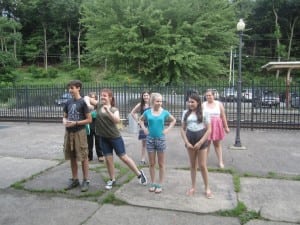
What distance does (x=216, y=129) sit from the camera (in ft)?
24.9

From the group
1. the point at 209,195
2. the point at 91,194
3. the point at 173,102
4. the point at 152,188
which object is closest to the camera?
the point at 209,195

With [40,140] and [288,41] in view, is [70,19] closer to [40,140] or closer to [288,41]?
[288,41]

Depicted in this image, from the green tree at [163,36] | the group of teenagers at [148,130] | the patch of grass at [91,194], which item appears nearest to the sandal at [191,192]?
the group of teenagers at [148,130]

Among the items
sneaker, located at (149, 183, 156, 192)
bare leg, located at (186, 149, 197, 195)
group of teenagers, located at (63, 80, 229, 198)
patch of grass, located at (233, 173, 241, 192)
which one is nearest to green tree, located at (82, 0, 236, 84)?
patch of grass, located at (233, 173, 241, 192)

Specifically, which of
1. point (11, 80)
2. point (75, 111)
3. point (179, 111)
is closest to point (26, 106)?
point (179, 111)

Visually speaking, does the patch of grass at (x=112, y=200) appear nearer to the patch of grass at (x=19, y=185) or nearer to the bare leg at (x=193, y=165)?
the bare leg at (x=193, y=165)

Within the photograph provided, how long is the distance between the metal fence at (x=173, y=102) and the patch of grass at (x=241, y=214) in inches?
352

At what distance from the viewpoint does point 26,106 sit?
54.9ft

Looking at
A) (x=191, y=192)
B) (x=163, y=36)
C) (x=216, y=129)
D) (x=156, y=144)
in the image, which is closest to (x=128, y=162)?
(x=156, y=144)

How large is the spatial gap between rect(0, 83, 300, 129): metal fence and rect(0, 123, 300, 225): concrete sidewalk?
4174mm

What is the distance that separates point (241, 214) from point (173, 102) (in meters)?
10.0

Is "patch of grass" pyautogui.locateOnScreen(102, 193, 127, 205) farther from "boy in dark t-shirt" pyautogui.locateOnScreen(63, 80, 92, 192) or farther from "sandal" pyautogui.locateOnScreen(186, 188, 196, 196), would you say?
"sandal" pyautogui.locateOnScreen(186, 188, 196, 196)

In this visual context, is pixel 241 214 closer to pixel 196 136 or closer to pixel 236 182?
pixel 196 136

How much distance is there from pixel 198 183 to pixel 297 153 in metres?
4.17
